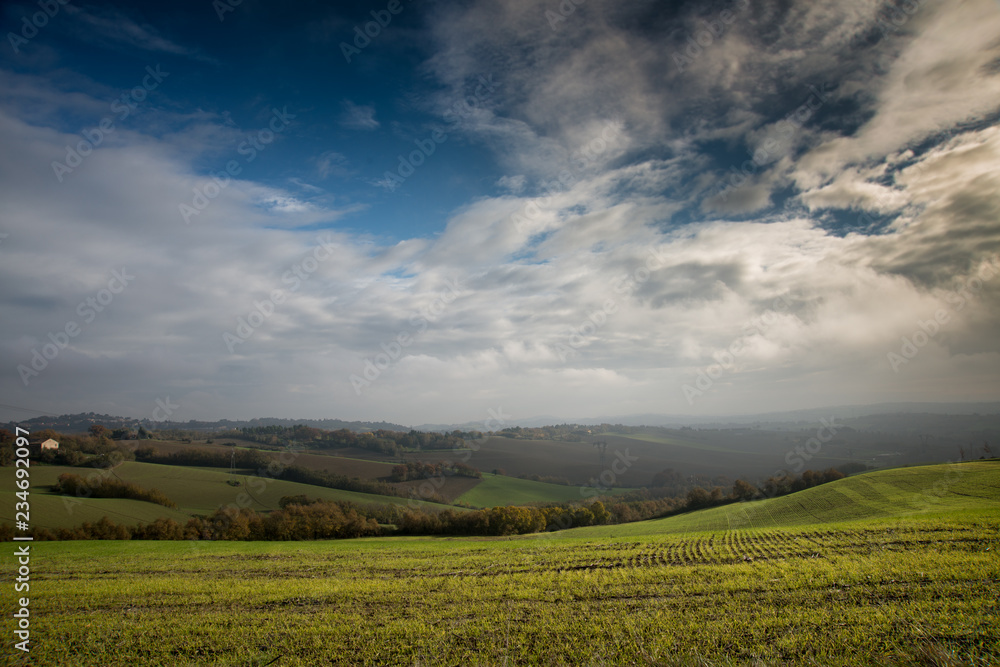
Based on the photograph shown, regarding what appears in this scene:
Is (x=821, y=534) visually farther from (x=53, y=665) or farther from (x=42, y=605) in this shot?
(x=42, y=605)

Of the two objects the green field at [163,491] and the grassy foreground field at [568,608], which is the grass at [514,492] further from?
the grassy foreground field at [568,608]

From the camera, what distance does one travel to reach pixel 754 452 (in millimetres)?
197000

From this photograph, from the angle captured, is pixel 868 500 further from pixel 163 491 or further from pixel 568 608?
pixel 163 491

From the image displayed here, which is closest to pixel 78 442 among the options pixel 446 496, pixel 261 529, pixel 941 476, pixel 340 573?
pixel 261 529

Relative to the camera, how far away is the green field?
49406mm

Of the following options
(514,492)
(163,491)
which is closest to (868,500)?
(514,492)

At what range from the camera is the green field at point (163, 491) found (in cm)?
4941

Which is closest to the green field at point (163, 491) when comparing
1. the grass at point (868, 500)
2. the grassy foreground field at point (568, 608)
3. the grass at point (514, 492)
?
the grass at point (514, 492)

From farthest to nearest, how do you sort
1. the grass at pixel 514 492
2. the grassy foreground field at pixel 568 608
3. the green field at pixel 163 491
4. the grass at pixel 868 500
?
1. the grass at pixel 514 492
2. the green field at pixel 163 491
3. the grass at pixel 868 500
4. the grassy foreground field at pixel 568 608

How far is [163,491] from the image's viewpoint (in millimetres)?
68188

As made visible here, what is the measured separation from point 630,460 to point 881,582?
145751 millimetres

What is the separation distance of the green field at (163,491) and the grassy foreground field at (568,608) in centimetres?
3770

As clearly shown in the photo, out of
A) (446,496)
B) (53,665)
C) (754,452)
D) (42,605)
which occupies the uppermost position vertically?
(53,665)

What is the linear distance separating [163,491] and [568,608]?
83.9 m
